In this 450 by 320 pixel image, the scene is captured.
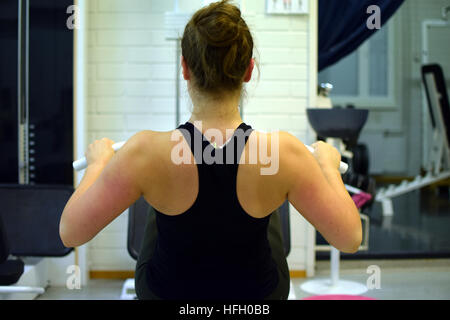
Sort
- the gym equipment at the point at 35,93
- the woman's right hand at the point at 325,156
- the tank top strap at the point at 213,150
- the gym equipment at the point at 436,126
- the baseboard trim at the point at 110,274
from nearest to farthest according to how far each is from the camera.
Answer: the tank top strap at the point at 213,150
the woman's right hand at the point at 325,156
the gym equipment at the point at 35,93
the baseboard trim at the point at 110,274
the gym equipment at the point at 436,126

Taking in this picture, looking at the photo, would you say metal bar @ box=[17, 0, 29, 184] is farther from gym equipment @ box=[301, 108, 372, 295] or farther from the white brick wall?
gym equipment @ box=[301, 108, 372, 295]

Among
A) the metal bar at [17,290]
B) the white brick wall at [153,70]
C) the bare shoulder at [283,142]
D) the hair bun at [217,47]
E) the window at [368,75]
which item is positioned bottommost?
the metal bar at [17,290]

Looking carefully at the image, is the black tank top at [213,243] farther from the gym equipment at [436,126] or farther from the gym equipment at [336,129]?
the gym equipment at [436,126]

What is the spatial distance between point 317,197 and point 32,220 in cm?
164

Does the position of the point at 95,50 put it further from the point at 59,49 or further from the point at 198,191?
the point at 198,191

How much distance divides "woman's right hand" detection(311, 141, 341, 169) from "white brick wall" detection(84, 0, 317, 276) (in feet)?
7.41

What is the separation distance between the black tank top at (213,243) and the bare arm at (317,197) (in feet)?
0.28

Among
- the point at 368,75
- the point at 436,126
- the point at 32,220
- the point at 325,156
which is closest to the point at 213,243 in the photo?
the point at 325,156

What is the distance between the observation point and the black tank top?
99cm

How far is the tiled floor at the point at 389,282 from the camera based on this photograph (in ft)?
10.4

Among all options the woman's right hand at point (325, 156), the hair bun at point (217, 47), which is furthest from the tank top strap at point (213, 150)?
the woman's right hand at point (325, 156)

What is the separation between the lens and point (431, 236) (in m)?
4.51

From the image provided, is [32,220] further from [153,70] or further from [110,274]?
[153,70]
